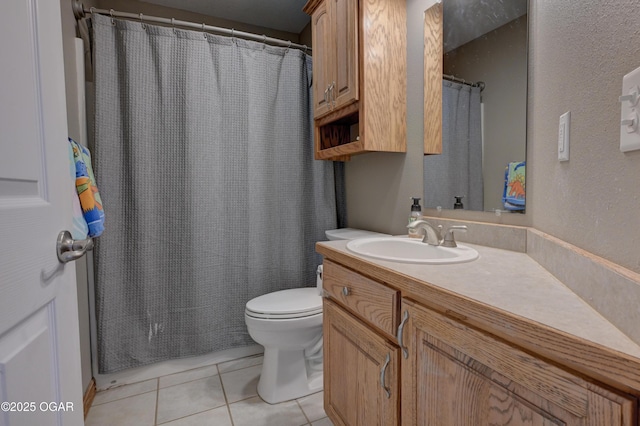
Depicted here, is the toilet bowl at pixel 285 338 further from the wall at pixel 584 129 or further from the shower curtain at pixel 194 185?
the wall at pixel 584 129

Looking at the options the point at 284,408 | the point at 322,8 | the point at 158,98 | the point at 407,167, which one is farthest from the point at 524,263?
the point at 158,98

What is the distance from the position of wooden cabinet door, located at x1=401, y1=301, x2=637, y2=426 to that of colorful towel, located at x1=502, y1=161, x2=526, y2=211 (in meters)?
0.63

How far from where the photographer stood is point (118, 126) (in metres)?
1.66

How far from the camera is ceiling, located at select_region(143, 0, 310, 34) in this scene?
6.89ft

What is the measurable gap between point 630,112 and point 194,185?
5.96ft

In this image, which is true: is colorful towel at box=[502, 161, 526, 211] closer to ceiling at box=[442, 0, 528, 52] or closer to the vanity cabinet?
ceiling at box=[442, 0, 528, 52]

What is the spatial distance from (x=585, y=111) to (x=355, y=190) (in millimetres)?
1491

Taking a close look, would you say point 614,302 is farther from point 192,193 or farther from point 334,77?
point 192,193

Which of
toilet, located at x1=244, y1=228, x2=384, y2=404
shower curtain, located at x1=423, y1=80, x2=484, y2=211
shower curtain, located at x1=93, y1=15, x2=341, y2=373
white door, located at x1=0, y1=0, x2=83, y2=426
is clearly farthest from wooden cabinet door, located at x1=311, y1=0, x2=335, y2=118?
white door, located at x1=0, y1=0, x2=83, y2=426

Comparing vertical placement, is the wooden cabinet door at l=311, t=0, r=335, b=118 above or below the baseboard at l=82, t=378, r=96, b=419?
above

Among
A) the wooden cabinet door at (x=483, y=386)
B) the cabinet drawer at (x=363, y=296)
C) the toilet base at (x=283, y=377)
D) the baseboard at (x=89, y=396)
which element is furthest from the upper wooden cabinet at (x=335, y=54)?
the baseboard at (x=89, y=396)

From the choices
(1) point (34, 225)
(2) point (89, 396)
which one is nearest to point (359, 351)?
(1) point (34, 225)

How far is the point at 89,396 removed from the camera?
5.06 feet

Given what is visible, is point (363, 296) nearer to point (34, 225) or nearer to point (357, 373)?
point (357, 373)
